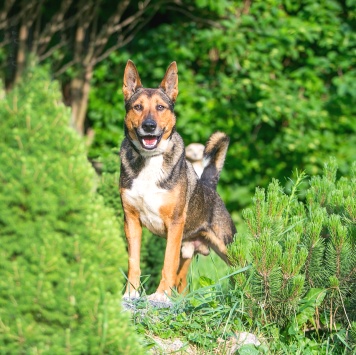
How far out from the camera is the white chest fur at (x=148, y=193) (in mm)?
4672

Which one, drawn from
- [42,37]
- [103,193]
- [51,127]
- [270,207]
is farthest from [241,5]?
[51,127]

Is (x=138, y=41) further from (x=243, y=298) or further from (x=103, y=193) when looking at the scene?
(x=243, y=298)

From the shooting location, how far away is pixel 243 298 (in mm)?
3797

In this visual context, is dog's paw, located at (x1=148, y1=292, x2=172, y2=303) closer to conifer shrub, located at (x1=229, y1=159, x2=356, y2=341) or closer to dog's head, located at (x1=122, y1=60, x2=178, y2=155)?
conifer shrub, located at (x1=229, y1=159, x2=356, y2=341)

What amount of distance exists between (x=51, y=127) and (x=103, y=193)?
346cm

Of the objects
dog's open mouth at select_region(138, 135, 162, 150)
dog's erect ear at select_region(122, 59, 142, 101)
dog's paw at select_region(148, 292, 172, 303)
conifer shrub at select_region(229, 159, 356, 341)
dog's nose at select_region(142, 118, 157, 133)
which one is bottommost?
dog's paw at select_region(148, 292, 172, 303)

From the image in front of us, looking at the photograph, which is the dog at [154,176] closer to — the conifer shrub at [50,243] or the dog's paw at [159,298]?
the dog's paw at [159,298]

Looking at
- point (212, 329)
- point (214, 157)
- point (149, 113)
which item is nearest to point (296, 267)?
point (212, 329)

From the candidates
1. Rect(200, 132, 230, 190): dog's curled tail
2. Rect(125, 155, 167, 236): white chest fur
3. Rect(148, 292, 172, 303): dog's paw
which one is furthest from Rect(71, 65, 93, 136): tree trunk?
Rect(148, 292, 172, 303): dog's paw

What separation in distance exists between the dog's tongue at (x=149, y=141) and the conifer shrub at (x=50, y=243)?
6.76 ft

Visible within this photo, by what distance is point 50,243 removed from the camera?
2.47 meters

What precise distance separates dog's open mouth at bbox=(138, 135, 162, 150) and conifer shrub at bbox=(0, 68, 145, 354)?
2056 mm

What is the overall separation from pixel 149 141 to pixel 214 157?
125 centimetres

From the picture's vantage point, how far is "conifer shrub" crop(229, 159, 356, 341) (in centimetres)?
370
